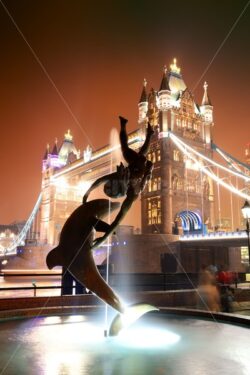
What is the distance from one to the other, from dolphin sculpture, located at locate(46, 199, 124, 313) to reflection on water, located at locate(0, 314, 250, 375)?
956mm

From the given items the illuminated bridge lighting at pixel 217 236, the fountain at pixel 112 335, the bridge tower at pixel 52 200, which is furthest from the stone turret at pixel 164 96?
the fountain at pixel 112 335

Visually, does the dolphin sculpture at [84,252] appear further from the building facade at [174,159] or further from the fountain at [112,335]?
the building facade at [174,159]

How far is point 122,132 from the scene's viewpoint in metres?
8.24

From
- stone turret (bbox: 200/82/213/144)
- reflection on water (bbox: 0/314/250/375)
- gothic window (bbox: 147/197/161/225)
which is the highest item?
stone turret (bbox: 200/82/213/144)

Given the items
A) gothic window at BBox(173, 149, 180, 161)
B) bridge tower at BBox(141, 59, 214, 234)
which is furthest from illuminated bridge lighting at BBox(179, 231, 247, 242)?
gothic window at BBox(173, 149, 180, 161)

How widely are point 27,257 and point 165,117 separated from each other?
104ft

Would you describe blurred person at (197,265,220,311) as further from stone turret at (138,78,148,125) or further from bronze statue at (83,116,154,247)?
stone turret at (138,78,148,125)

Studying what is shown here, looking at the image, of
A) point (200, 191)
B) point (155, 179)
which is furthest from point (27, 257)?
point (200, 191)

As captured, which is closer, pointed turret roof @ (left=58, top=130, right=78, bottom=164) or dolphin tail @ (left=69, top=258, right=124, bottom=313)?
dolphin tail @ (left=69, top=258, right=124, bottom=313)

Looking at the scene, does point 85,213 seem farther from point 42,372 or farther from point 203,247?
point 203,247

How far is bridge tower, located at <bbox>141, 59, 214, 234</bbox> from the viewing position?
5506 cm

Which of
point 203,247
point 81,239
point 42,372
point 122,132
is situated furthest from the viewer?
point 203,247

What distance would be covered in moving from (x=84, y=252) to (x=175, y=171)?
50.9 m

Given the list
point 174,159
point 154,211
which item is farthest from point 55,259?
point 174,159
